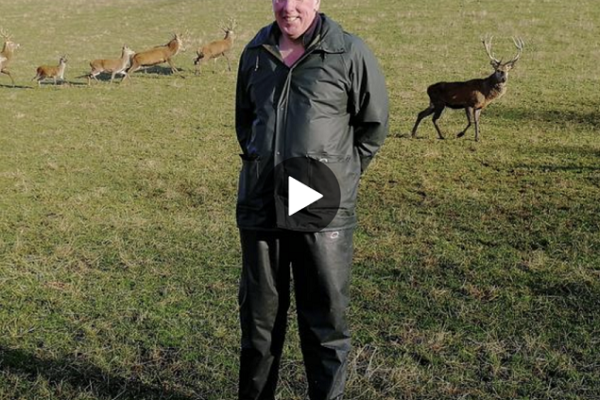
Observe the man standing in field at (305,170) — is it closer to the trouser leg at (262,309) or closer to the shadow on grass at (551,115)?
the trouser leg at (262,309)

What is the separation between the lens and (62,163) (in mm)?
9750

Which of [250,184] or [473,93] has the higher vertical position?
[250,184]

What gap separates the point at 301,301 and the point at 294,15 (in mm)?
1365

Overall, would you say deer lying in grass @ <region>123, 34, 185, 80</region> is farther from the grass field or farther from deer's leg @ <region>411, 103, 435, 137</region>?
deer's leg @ <region>411, 103, 435, 137</region>

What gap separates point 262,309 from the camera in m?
3.22

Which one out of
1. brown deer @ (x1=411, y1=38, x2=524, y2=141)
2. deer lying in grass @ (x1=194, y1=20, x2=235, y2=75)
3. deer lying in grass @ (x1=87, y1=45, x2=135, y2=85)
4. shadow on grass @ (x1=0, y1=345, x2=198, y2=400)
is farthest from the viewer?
deer lying in grass @ (x1=194, y1=20, x2=235, y2=75)

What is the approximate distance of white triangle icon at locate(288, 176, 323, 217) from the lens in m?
2.96

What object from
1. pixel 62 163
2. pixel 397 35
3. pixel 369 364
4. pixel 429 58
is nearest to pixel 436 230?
pixel 369 364

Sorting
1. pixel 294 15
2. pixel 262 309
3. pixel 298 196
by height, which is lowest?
pixel 262 309

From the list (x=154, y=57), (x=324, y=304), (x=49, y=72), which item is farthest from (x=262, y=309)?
(x=154, y=57)

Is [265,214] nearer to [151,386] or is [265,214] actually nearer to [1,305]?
[151,386]

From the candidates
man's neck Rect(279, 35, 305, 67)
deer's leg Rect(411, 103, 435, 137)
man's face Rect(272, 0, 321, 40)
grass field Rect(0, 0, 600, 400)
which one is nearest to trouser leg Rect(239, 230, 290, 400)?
grass field Rect(0, 0, 600, 400)

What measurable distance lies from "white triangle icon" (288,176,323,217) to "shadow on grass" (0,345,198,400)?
1538 mm
